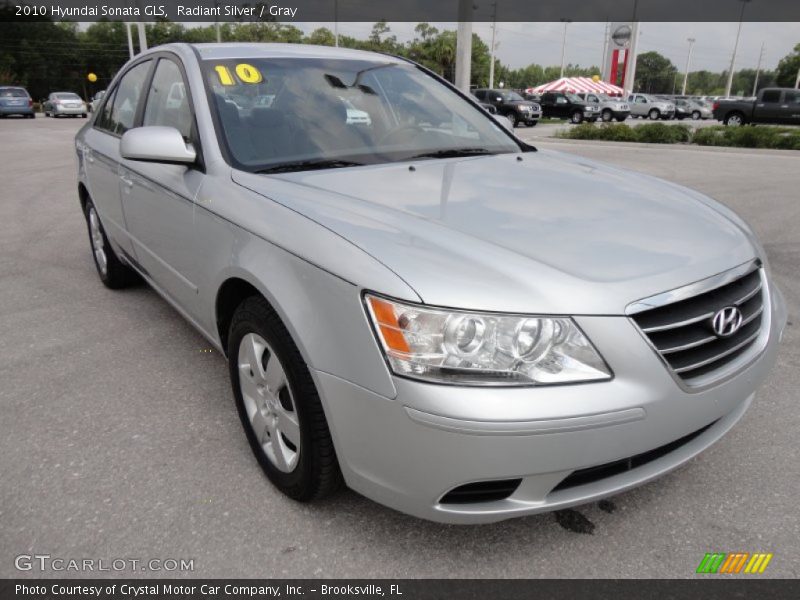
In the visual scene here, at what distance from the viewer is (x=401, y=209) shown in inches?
83.4

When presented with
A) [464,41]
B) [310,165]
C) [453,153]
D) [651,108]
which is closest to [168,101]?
[310,165]

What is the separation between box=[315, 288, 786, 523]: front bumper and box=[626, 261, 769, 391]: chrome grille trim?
45 millimetres

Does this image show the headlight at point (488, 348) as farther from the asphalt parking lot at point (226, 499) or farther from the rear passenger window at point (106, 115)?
the rear passenger window at point (106, 115)

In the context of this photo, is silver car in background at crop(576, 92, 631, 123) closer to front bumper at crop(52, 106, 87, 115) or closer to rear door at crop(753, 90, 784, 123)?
rear door at crop(753, 90, 784, 123)

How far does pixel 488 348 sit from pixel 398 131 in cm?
166

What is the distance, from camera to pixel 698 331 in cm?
185

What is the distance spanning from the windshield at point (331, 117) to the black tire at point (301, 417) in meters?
0.67

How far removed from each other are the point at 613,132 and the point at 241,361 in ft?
62.0

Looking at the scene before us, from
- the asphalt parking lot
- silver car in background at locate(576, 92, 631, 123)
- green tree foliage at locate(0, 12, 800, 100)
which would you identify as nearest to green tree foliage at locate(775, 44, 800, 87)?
green tree foliage at locate(0, 12, 800, 100)

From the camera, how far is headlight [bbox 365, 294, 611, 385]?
1.67m
